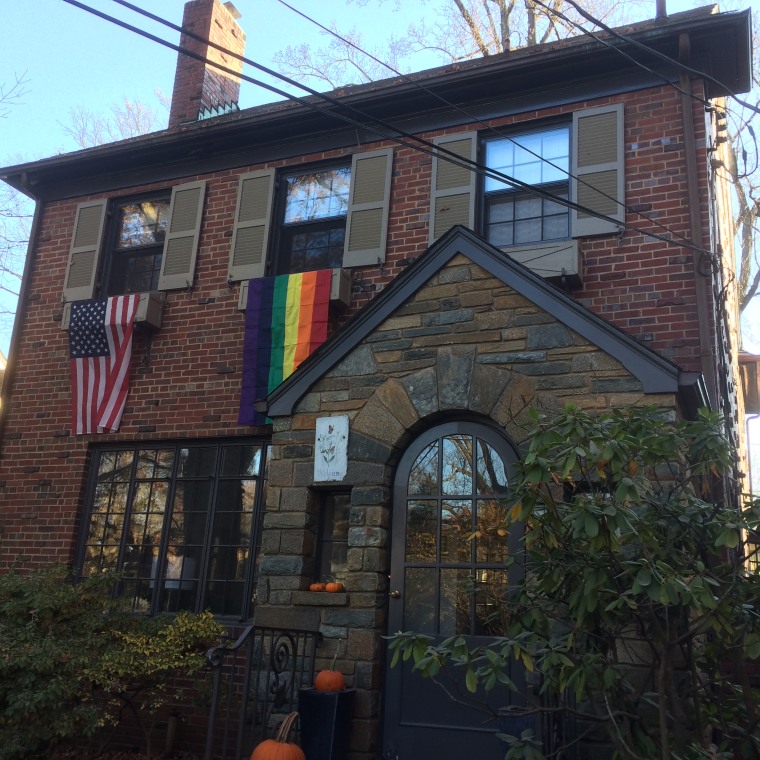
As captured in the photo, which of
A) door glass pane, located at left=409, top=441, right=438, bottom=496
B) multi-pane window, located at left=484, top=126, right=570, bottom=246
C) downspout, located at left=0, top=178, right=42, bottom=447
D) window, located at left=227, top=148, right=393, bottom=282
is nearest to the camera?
door glass pane, located at left=409, top=441, right=438, bottom=496

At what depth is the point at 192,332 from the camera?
9.57 metres

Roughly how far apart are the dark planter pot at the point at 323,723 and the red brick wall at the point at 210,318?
367cm

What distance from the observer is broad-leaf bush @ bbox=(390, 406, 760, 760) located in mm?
4469

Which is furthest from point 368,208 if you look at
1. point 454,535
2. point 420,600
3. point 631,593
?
point 631,593

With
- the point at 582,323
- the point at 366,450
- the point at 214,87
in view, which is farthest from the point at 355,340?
the point at 214,87

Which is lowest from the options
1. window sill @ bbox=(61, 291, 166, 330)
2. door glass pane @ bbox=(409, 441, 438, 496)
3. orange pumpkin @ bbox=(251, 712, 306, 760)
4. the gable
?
orange pumpkin @ bbox=(251, 712, 306, 760)

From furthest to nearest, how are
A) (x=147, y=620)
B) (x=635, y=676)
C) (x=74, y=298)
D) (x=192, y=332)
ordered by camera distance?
(x=74, y=298), (x=192, y=332), (x=147, y=620), (x=635, y=676)

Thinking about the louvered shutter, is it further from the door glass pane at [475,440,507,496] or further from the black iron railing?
the black iron railing

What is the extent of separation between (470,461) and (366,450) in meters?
0.80

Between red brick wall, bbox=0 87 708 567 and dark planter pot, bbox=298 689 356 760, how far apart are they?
144 inches

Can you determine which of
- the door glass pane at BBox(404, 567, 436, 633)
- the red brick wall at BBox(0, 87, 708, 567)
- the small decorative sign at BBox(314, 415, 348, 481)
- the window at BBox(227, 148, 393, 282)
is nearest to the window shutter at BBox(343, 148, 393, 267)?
the window at BBox(227, 148, 393, 282)

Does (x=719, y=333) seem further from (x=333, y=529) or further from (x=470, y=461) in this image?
(x=333, y=529)

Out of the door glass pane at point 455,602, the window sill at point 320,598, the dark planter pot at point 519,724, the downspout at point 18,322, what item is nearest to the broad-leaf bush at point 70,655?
the window sill at point 320,598

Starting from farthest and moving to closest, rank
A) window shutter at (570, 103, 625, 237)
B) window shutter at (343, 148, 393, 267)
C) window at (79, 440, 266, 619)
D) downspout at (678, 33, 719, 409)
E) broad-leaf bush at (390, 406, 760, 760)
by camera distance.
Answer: window shutter at (343, 148, 393, 267), window at (79, 440, 266, 619), window shutter at (570, 103, 625, 237), downspout at (678, 33, 719, 409), broad-leaf bush at (390, 406, 760, 760)
